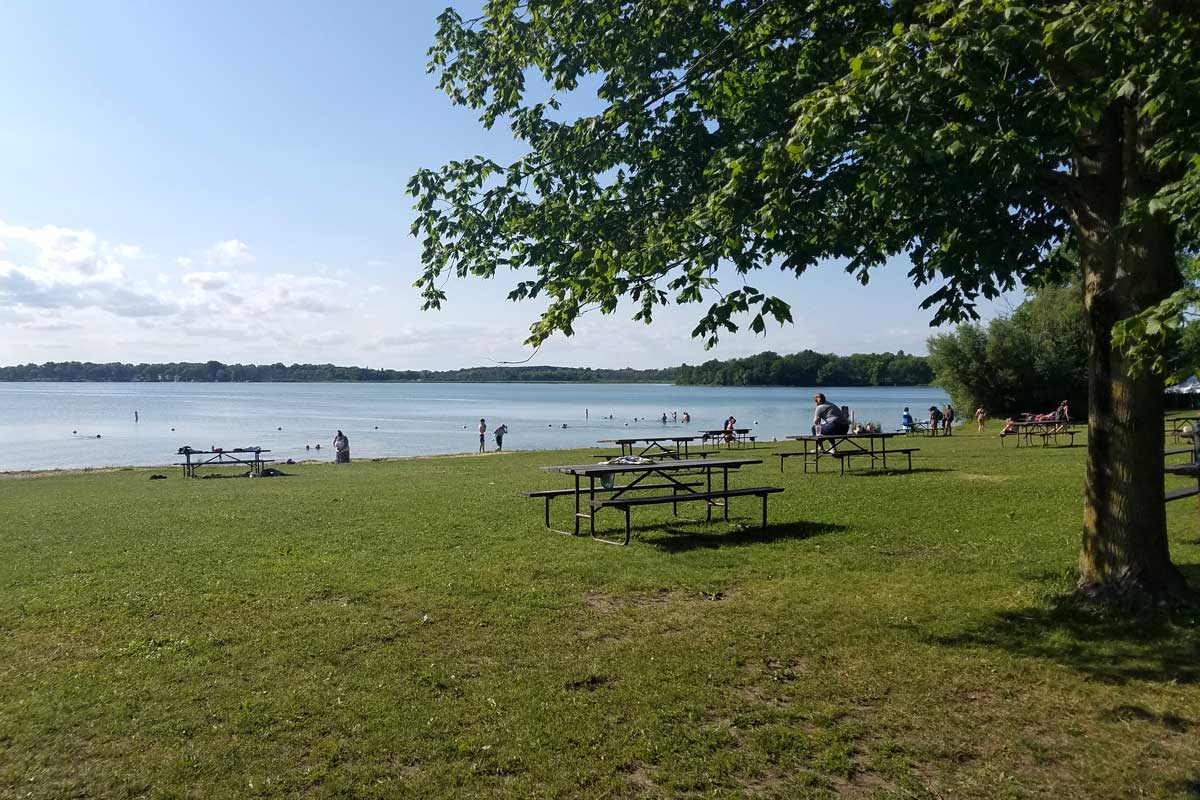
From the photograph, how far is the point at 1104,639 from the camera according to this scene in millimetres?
5922

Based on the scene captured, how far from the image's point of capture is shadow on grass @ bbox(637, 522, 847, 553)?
32.3 feet

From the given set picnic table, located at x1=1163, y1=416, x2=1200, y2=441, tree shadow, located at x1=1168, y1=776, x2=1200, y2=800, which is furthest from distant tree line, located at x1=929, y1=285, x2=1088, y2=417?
tree shadow, located at x1=1168, y1=776, x2=1200, y2=800

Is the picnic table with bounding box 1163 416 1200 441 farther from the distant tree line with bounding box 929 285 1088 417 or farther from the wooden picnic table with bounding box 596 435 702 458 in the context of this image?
the distant tree line with bounding box 929 285 1088 417

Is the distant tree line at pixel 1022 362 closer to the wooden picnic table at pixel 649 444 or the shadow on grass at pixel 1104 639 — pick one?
the wooden picnic table at pixel 649 444

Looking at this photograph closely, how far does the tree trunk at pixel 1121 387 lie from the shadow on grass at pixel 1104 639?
0.74ft

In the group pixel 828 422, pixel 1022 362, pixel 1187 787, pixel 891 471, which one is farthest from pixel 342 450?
pixel 1022 362

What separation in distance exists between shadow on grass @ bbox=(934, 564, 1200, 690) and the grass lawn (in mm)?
25

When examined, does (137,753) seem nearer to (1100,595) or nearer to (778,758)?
(778,758)

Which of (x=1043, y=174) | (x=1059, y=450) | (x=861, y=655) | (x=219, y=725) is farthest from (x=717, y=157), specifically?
(x=1059, y=450)

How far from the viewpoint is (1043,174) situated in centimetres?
630

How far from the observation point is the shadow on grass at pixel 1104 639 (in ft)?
17.6

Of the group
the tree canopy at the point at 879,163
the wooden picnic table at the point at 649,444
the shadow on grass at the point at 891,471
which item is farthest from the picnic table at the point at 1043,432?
the tree canopy at the point at 879,163

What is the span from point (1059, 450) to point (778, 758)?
21778 mm

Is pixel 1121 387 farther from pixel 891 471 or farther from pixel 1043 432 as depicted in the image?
pixel 1043 432
